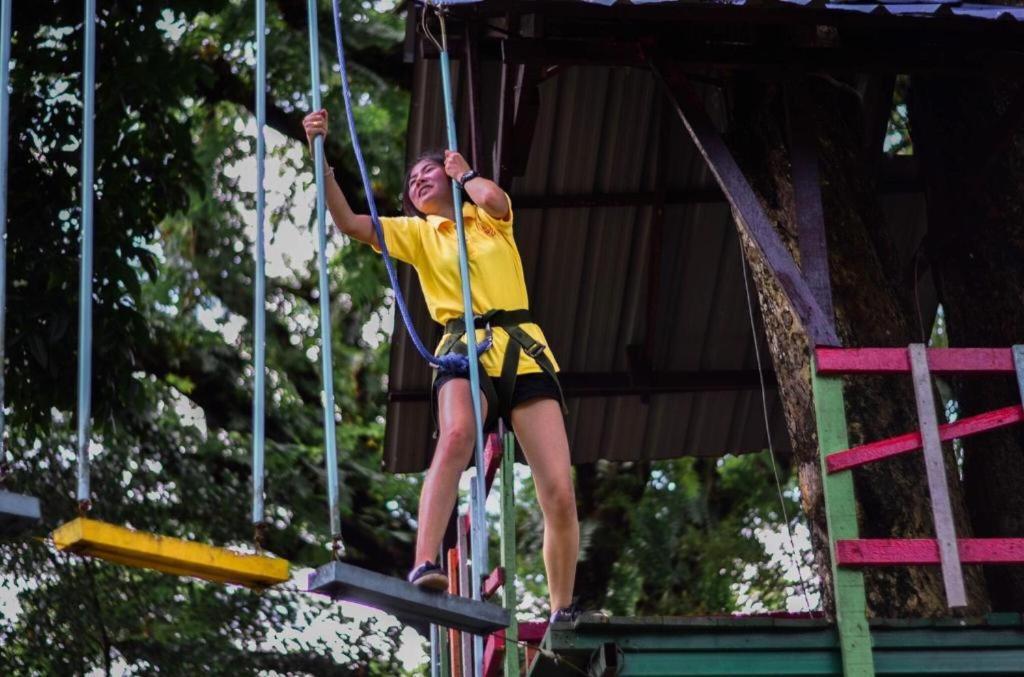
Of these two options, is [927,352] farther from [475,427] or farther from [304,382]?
[304,382]

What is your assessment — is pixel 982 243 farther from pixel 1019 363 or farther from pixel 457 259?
pixel 457 259

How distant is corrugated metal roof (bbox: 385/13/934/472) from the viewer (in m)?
8.23

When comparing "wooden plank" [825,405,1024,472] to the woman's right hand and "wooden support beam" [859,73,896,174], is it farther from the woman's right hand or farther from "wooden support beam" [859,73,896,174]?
"wooden support beam" [859,73,896,174]

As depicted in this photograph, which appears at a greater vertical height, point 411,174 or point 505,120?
point 505,120

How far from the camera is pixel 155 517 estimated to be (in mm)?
12000

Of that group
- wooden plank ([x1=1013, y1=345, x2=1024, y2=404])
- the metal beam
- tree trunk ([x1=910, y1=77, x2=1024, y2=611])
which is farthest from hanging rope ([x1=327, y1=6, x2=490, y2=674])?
the metal beam

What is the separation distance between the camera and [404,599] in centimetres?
496

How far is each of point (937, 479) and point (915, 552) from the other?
9.3 inches

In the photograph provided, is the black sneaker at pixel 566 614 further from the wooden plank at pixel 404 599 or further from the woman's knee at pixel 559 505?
the wooden plank at pixel 404 599

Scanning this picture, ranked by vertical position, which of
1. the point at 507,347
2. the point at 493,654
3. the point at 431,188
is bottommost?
the point at 493,654

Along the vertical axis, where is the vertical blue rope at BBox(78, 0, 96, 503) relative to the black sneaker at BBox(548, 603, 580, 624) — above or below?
above

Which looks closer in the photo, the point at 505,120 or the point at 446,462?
the point at 446,462

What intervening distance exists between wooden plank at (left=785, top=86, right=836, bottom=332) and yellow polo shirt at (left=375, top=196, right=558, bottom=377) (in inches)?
39.2

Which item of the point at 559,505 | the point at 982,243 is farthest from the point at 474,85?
the point at 982,243
